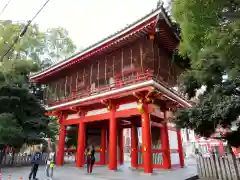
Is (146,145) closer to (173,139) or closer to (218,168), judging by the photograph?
(218,168)

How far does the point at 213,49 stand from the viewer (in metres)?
4.46

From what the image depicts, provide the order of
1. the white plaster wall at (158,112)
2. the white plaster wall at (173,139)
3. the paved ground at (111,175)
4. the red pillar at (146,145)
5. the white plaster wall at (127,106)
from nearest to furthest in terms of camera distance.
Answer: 1. the paved ground at (111,175)
2. the red pillar at (146,145)
3. the white plaster wall at (127,106)
4. the white plaster wall at (158,112)
5. the white plaster wall at (173,139)

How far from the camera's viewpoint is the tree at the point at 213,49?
4051mm

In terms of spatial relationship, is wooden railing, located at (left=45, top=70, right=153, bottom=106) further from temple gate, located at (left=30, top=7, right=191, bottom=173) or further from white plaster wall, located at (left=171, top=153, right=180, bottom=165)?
white plaster wall, located at (left=171, top=153, right=180, bottom=165)

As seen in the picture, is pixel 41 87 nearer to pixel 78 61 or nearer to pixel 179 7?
pixel 78 61

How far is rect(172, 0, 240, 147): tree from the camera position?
405 cm

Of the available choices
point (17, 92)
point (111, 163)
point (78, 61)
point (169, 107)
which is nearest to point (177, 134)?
point (169, 107)

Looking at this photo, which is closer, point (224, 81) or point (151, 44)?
point (224, 81)

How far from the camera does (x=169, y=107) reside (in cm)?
1380

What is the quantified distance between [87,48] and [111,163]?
7.20m

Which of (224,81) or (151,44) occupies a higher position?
(151,44)

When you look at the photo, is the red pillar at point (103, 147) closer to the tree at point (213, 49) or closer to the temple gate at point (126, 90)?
the temple gate at point (126, 90)

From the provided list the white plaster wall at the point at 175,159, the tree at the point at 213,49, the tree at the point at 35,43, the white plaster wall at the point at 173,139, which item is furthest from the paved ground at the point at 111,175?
the tree at the point at 35,43

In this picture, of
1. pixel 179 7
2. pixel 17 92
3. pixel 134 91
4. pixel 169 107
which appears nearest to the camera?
pixel 179 7
